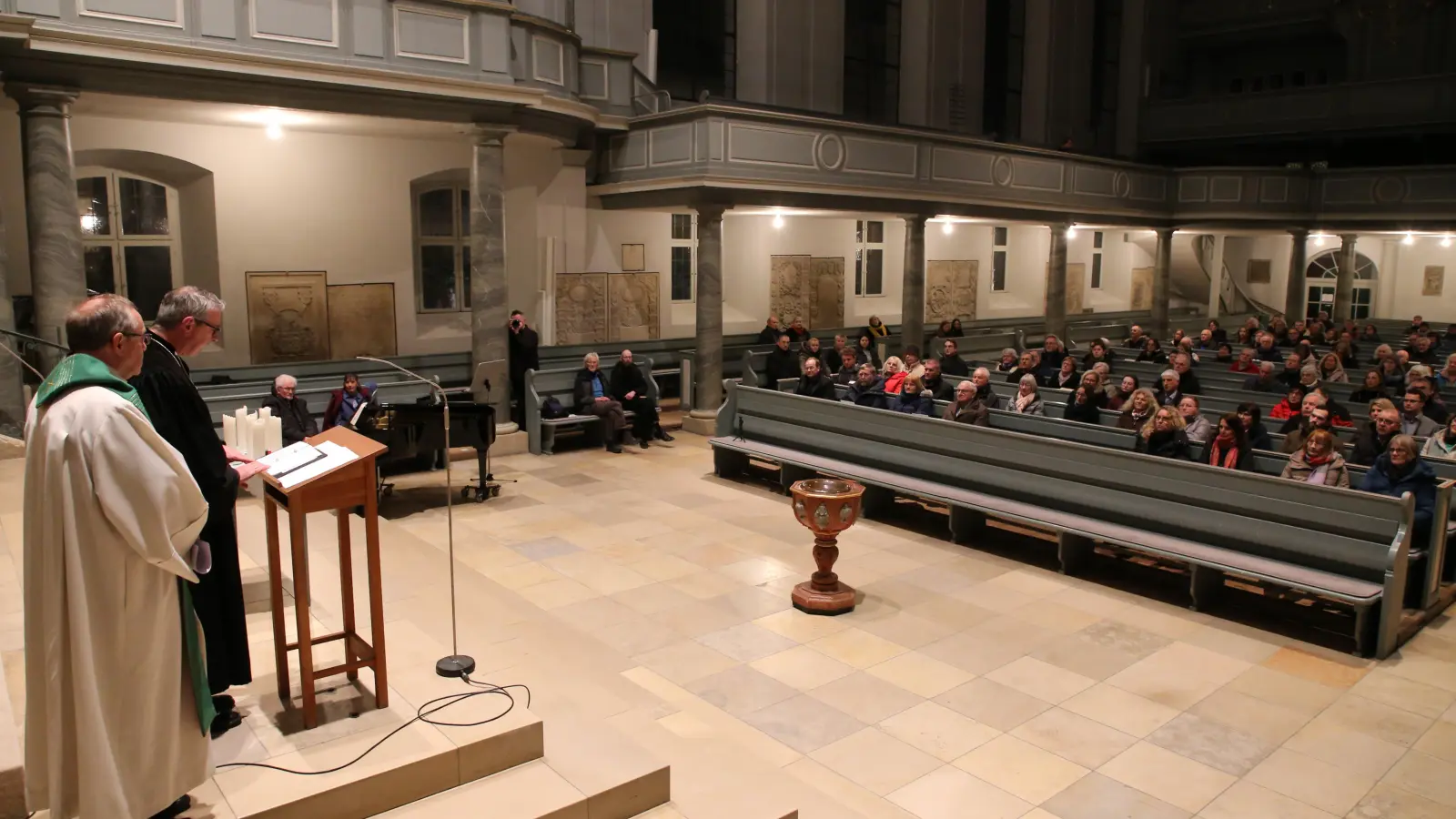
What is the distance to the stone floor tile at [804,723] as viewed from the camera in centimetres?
520

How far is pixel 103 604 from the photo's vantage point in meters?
2.94

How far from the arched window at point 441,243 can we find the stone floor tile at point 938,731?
10745mm

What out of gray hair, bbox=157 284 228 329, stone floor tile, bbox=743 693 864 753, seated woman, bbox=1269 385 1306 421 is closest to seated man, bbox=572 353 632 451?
stone floor tile, bbox=743 693 864 753

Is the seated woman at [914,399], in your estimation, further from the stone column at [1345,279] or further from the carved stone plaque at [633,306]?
the stone column at [1345,279]

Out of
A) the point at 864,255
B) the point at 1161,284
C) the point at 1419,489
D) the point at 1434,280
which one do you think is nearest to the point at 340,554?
the point at 1419,489

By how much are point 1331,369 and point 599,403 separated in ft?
28.9

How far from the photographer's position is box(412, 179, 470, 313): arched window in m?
14.3

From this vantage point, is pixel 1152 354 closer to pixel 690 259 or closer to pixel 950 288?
pixel 690 259

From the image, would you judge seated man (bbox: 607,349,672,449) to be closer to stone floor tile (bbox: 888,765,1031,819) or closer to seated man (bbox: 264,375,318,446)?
seated man (bbox: 264,375,318,446)

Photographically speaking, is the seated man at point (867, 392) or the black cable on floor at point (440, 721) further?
the seated man at point (867, 392)

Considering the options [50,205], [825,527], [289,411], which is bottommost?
[825,527]

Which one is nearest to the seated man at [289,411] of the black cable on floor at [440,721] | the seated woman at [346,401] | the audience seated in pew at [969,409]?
the seated woman at [346,401]

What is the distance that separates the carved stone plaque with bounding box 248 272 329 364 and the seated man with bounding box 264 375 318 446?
128 inches

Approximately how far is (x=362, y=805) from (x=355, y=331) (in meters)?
11.0
